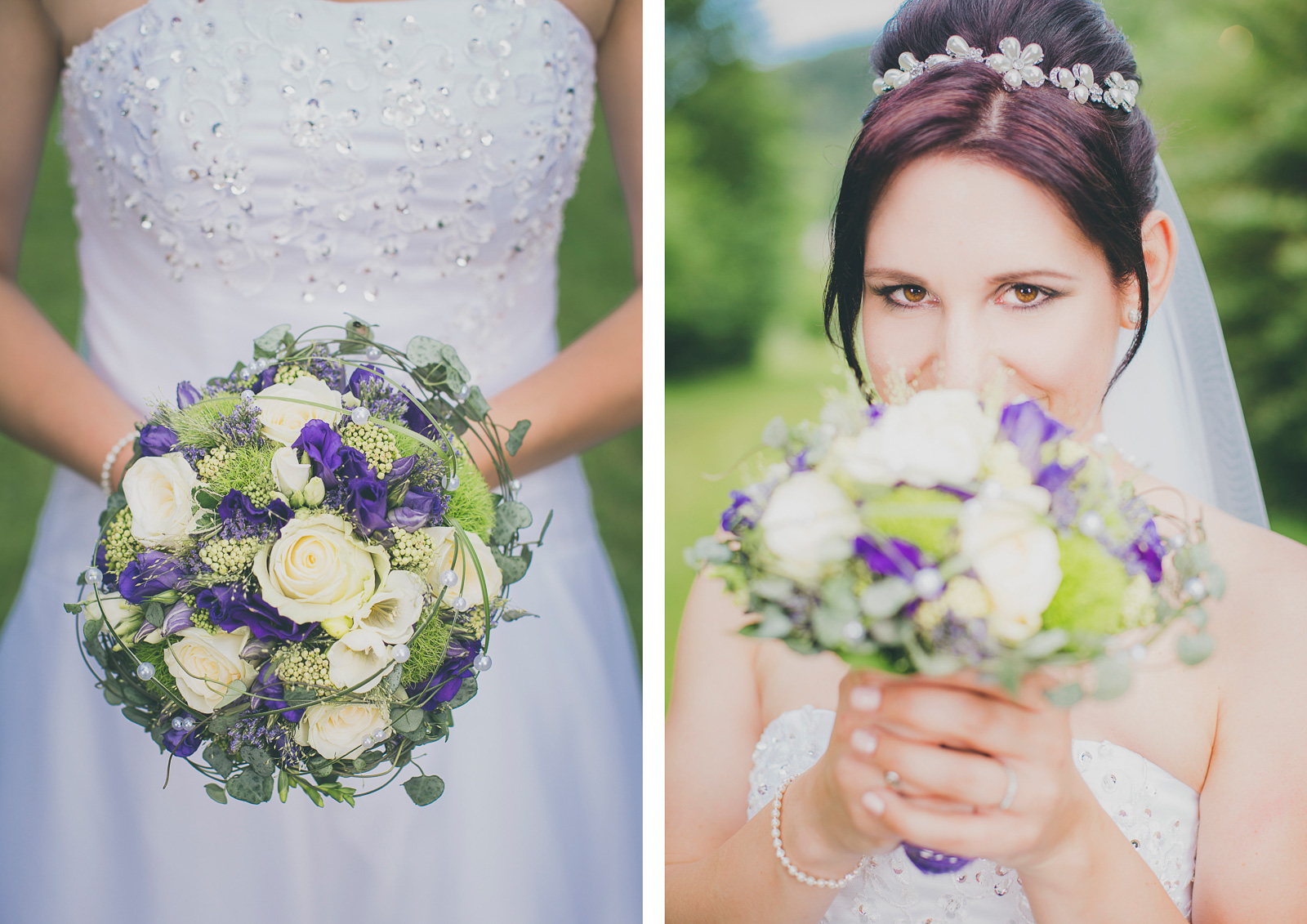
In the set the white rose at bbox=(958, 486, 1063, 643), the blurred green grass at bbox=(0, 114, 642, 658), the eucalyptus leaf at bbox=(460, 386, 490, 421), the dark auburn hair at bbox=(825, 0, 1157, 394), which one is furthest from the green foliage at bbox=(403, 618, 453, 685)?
the blurred green grass at bbox=(0, 114, 642, 658)

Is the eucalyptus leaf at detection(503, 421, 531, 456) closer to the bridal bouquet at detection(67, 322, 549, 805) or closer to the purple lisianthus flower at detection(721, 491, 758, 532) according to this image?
the bridal bouquet at detection(67, 322, 549, 805)

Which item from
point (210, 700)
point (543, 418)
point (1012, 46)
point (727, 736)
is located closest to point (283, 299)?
point (543, 418)

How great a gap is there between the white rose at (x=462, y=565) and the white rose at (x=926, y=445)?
1.81 ft

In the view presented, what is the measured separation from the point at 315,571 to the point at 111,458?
0.79 m

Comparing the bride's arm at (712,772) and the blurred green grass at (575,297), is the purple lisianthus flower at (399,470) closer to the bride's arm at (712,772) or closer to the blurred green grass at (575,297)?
the bride's arm at (712,772)

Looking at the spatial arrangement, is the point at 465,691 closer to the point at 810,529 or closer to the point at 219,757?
the point at 219,757

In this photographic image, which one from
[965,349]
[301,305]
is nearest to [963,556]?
[965,349]

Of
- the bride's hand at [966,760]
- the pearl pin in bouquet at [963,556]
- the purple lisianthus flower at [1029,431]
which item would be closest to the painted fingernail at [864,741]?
the bride's hand at [966,760]

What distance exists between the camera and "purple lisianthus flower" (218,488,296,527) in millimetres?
1185

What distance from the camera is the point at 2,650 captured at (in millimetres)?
1854

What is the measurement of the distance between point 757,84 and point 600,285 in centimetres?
192

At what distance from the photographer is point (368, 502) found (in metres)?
1.18

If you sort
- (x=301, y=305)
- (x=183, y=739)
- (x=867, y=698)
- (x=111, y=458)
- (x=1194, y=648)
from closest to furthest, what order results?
1. (x=1194, y=648)
2. (x=867, y=698)
3. (x=183, y=739)
4. (x=111, y=458)
5. (x=301, y=305)

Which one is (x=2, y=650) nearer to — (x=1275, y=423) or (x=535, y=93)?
(x=535, y=93)
